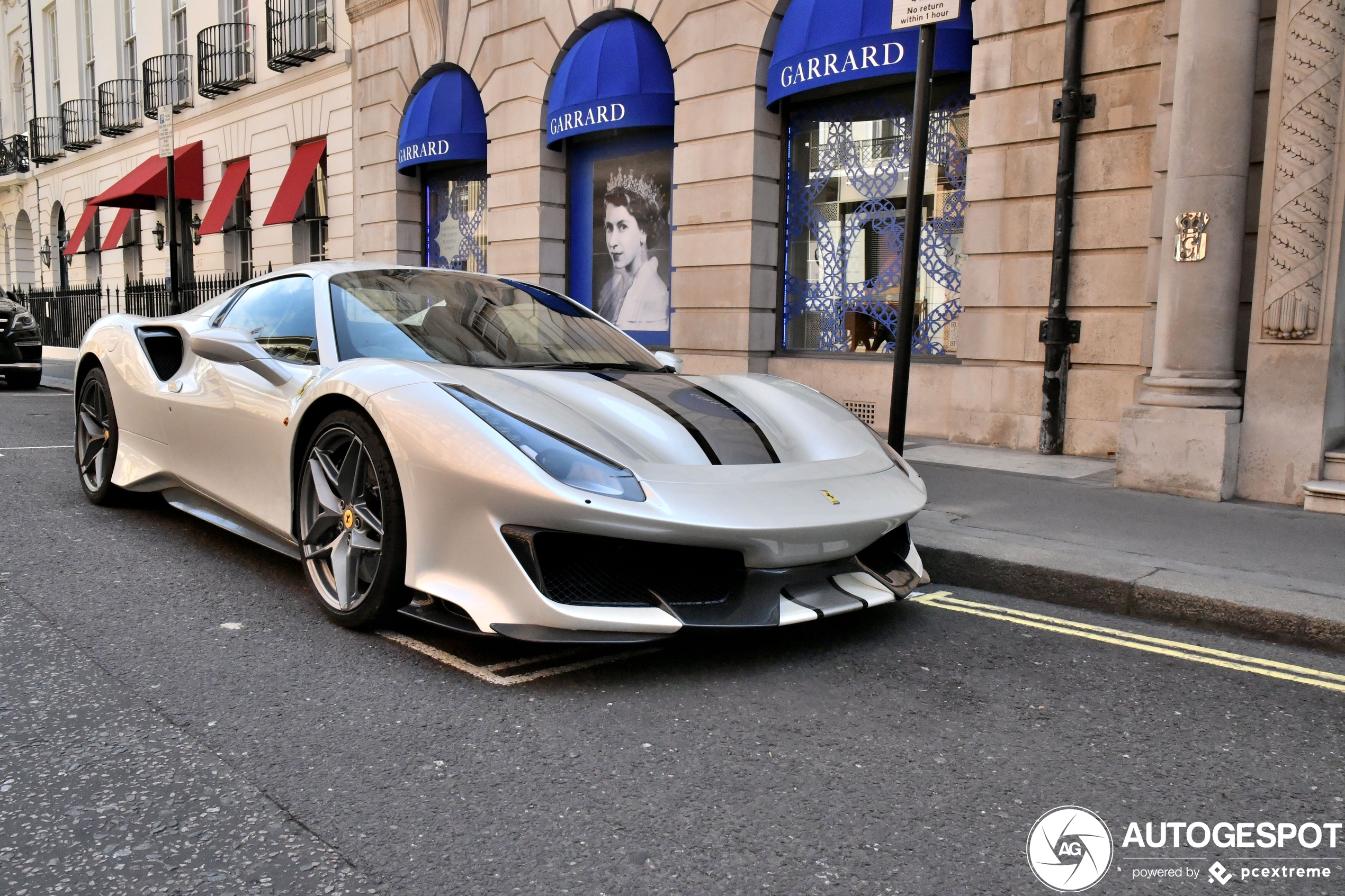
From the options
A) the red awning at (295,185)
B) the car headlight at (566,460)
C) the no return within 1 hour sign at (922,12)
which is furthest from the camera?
the red awning at (295,185)

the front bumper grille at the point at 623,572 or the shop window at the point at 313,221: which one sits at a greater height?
the shop window at the point at 313,221

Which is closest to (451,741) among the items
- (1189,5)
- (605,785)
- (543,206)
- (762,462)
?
(605,785)

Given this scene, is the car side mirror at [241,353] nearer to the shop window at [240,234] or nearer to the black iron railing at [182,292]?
the black iron railing at [182,292]

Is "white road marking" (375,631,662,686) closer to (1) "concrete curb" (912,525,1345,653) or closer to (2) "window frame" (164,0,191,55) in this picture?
(1) "concrete curb" (912,525,1345,653)

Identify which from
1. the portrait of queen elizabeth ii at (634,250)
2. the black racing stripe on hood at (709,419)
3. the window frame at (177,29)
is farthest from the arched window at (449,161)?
the black racing stripe on hood at (709,419)

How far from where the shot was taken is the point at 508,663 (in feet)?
11.0

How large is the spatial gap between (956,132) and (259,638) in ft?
25.2

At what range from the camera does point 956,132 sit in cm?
926

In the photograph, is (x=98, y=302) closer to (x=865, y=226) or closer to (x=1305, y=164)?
(x=865, y=226)

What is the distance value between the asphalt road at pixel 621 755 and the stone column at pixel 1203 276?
2.83 m

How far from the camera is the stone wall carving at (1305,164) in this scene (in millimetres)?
6109

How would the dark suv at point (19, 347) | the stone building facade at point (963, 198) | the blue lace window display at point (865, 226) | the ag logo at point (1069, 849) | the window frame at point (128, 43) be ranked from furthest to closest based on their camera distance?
1. the window frame at point (128, 43)
2. the dark suv at point (19, 347)
3. the blue lace window display at point (865, 226)
4. the stone building facade at point (963, 198)
5. the ag logo at point (1069, 849)

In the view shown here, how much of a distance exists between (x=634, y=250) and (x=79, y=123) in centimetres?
2162

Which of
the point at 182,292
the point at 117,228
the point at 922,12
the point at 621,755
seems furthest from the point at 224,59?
the point at 621,755
